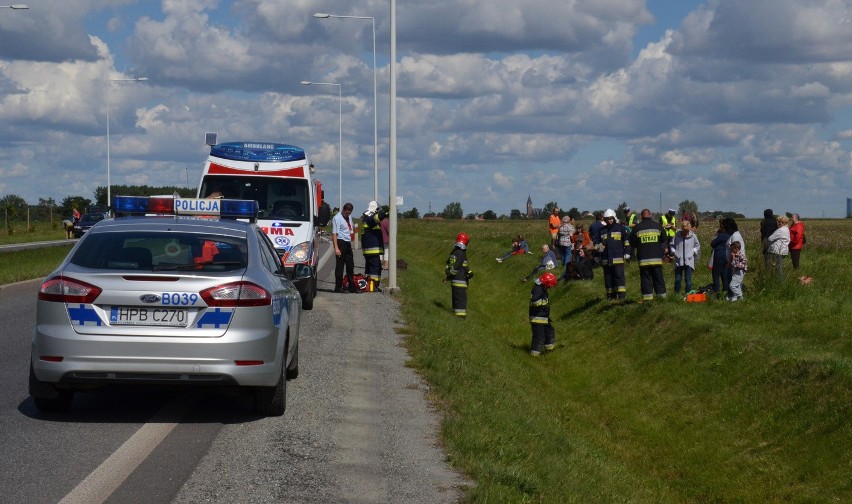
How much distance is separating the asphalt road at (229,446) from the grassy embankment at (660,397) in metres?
0.43

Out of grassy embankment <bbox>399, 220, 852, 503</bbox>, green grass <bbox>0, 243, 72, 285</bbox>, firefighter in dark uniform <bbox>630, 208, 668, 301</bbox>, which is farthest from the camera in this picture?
green grass <bbox>0, 243, 72, 285</bbox>

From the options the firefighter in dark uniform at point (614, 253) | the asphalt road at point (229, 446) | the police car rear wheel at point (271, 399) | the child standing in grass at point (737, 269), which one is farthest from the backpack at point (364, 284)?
the police car rear wheel at point (271, 399)

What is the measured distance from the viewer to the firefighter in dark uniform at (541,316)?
2141cm

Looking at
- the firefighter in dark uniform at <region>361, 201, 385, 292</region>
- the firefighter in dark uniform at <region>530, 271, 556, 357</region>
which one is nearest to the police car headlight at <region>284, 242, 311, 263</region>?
the firefighter in dark uniform at <region>361, 201, 385, 292</region>

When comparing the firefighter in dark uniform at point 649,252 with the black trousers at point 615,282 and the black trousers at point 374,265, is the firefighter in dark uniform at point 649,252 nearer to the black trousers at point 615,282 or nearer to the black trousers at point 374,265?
the black trousers at point 615,282

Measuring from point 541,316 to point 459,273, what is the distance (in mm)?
1854

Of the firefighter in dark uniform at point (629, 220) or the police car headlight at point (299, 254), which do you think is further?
the firefighter in dark uniform at point (629, 220)

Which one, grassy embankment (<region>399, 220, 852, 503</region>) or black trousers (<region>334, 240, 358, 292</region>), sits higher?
black trousers (<region>334, 240, 358, 292</region>)

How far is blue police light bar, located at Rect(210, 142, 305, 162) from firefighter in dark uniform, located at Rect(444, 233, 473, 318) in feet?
12.8

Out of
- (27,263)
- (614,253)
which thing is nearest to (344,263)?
(614,253)

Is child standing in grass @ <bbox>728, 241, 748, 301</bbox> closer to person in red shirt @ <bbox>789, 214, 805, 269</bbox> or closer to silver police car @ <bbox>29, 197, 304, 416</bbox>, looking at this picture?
person in red shirt @ <bbox>789, 214, 805, 269</bbox>

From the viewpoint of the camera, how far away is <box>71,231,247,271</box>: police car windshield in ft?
27.7

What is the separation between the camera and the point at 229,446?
7.96 meters

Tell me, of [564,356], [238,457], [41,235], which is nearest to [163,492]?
[238,457]
